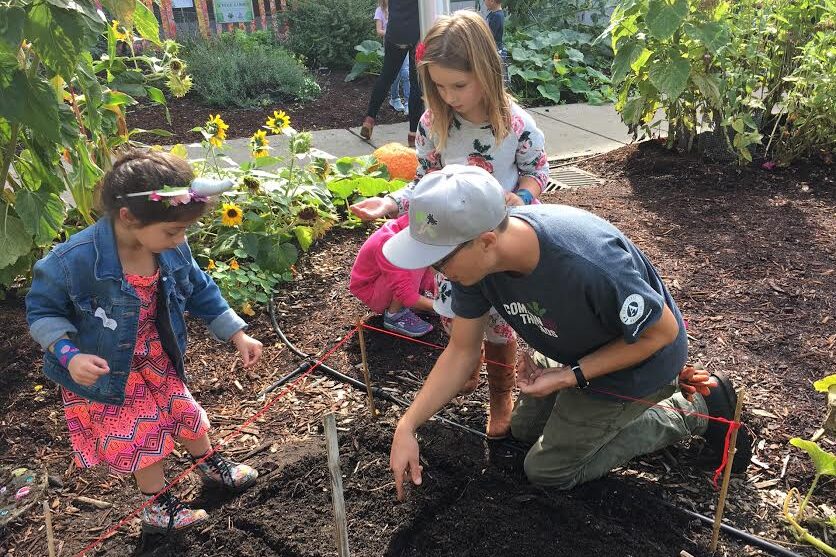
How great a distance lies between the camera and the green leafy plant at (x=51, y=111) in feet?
7.20

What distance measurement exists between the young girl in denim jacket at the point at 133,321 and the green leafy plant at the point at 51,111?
59 cm

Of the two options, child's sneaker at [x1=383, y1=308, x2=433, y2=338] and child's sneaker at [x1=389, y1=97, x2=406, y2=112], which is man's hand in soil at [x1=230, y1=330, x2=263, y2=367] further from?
child's sneaker at [x1=389, y1=97, x2=406, y2=112]

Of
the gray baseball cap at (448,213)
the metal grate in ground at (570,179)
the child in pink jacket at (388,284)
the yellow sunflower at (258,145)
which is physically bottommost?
the metal grate in ground at (570,179)

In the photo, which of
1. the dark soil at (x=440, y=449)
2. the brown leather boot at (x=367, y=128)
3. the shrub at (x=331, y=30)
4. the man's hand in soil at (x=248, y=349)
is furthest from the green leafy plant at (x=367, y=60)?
the man's hand in soil at (x=248, y=349)

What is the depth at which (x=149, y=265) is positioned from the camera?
6.73ft

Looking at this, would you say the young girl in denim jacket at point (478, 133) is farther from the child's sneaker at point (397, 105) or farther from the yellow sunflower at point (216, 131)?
the child's sneaker at point (397, 105)

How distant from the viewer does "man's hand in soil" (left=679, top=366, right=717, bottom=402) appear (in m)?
2.21

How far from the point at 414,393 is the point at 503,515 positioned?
2.56ft

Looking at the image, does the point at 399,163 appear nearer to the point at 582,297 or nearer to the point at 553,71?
the point at 582,297

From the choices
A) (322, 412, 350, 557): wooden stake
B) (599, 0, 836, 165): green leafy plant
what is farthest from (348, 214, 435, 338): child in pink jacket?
(599, 0, 836, 165): green leafy plant

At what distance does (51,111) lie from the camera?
2402mm

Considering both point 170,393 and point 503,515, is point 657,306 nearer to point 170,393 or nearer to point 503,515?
point 503,515

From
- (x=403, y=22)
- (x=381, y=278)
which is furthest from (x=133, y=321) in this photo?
(x=403, y=22)

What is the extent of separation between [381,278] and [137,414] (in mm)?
1252
